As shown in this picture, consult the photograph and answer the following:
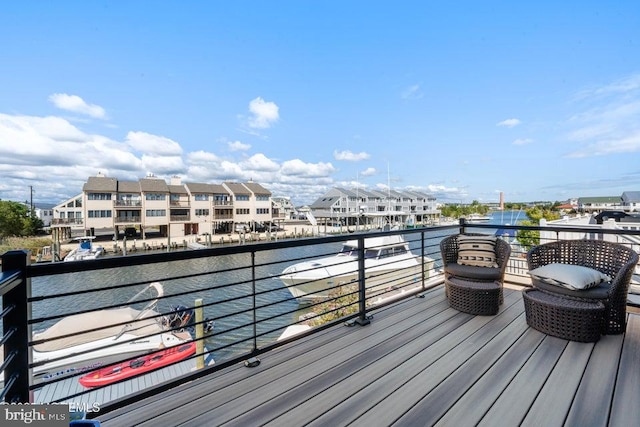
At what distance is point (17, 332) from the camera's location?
1.20 m

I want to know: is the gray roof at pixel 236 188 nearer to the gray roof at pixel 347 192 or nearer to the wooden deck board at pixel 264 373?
the gray roof at pixel 347 192

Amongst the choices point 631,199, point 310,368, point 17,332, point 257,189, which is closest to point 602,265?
point 310,368

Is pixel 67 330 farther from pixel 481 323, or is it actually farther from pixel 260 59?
pixel 260 59

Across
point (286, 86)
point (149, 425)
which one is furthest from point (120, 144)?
point (149, 425)

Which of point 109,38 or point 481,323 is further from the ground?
point 109,38

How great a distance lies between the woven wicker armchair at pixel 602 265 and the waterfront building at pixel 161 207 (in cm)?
2837

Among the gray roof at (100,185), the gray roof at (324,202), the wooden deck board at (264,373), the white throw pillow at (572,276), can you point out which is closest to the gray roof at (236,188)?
the gray roof at (100,185)

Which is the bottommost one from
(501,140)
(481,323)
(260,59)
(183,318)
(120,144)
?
(183,318)

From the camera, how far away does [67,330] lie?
6.24 meters

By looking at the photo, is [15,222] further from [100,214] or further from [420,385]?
[420,385]

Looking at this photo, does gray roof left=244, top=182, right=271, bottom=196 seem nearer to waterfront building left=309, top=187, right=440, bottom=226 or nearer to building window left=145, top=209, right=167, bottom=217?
building window left=145, top=209, right=167, bottom=217

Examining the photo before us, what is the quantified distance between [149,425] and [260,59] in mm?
12068

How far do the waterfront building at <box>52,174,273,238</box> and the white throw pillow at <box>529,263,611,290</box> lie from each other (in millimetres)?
28509

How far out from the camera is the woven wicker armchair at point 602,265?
Result: 7.41 feet
